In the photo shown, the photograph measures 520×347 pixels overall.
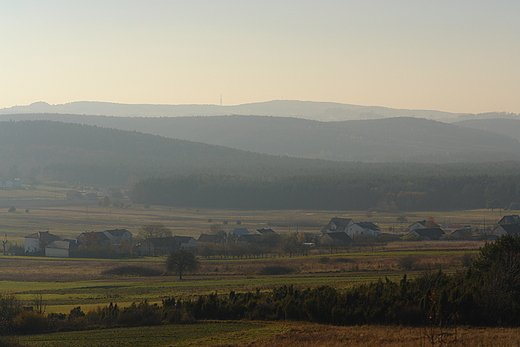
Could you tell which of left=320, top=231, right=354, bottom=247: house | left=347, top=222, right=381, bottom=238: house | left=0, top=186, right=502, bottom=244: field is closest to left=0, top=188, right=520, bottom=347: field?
left=0, top=186, right=502, bottom=244: field

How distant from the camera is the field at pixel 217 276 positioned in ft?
75.6

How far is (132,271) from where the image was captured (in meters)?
50.4

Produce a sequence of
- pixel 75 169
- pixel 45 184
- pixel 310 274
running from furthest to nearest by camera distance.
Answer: pixel 75 169 < pixel 45 184 < pixel 310 274

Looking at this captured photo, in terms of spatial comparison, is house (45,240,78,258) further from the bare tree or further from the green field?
the green field

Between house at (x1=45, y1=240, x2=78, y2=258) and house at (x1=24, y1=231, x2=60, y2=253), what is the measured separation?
3.95ft

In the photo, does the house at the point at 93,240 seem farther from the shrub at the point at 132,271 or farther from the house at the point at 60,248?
the shrub at the point at 132,271

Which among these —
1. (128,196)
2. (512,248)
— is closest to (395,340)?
(512,248)

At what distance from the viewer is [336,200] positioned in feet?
→ 420

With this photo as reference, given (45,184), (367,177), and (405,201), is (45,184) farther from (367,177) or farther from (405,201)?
(405,201)

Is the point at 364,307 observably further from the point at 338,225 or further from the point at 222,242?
the point at 338,225

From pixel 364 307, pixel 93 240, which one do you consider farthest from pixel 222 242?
pixel 364 307

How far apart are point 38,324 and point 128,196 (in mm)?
128226

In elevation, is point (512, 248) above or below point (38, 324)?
above

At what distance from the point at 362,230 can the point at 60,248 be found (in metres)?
34.4
